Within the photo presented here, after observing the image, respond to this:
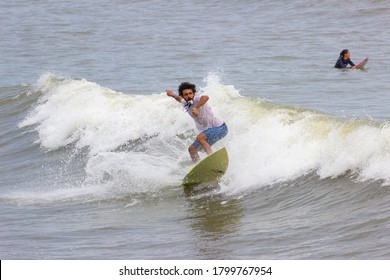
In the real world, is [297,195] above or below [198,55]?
below

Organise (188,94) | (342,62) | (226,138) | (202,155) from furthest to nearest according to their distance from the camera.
Answer: 1. (342,62)
2. (226,138)
3. (202,155)
4. (188,94)

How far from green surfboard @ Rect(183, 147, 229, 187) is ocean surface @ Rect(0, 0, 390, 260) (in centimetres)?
16

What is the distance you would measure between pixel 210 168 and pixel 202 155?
98 cm

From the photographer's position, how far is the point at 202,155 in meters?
13.0

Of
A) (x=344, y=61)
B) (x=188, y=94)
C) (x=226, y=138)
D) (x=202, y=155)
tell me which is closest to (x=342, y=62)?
(x=344, y=61)

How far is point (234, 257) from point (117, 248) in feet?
4.91

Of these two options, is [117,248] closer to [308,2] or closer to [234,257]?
[234,257]

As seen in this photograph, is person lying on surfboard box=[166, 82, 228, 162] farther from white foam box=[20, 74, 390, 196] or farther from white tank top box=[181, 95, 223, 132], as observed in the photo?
white foam box=[20, 74, 390, 196]

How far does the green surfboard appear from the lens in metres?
11.9

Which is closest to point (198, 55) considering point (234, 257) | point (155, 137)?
point (155, 137)

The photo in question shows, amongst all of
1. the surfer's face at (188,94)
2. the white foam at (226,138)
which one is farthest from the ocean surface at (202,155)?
the surfer's face at (188,94)

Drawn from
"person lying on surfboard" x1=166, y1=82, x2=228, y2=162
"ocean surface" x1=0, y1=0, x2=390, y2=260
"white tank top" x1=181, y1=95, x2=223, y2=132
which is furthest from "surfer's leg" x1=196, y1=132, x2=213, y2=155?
"ocean surface" x1=0, y1=0, x2=390, y2=260

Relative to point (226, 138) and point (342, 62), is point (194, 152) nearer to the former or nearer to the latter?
point (226, 138)

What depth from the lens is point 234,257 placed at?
8.49 m
